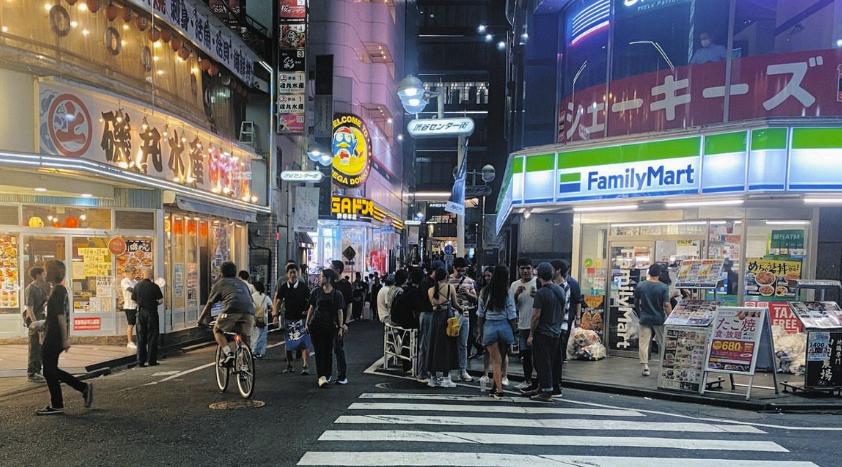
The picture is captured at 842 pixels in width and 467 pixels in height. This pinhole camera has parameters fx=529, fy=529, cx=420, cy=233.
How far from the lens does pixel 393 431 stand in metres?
6.13

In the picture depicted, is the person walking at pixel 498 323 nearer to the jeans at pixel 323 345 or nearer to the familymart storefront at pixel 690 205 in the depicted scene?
the jeans at pixel 323 345

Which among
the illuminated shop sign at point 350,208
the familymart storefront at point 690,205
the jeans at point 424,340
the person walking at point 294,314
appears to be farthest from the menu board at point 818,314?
the illuminated shop sign at point 350,208

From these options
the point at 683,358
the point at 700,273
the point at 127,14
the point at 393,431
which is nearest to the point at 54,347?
the point at 393,431

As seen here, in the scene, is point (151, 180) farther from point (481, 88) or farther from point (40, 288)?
point (481, 88)

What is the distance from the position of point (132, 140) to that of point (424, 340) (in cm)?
857

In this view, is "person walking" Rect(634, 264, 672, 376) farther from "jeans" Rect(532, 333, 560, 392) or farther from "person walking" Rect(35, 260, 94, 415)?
"person walking" Rect(35, 260, 94, 415)

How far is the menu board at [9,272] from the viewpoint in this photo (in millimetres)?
12367

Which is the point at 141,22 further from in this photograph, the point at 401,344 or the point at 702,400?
the point at 702,400

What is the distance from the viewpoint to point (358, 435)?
5969 millimetres

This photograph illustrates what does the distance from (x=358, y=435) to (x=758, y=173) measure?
8.16 meters

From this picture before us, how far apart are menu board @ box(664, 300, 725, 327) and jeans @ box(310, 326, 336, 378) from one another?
5.67 meters

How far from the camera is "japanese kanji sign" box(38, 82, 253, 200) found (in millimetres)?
10102

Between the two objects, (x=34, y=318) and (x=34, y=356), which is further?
(x=34, y=356)

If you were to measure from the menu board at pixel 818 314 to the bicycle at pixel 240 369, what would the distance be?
8.53m
